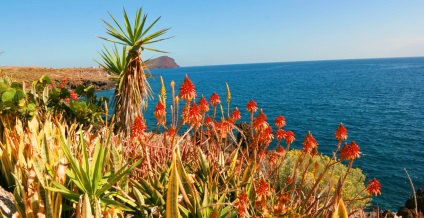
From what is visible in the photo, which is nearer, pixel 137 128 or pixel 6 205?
pixel 6 205

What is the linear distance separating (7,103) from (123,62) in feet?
8.30

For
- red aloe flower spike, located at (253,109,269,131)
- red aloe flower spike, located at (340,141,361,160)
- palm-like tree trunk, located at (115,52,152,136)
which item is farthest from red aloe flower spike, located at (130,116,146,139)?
palm-like tree trunk, located at (115,52,152,136)

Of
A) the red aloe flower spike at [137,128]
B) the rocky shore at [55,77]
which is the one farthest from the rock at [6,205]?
the rocky shore at [55,77]

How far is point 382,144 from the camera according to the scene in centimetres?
2128

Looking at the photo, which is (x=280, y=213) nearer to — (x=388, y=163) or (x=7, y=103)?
(x=7, y=103)

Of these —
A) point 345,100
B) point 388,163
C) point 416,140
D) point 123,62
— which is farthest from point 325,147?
point 345,100

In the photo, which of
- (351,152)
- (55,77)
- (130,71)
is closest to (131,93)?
(130,71)

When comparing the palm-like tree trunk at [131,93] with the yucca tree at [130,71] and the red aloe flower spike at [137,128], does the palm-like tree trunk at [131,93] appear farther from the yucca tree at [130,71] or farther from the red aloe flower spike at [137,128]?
the red aloe flower spike at [137,128]

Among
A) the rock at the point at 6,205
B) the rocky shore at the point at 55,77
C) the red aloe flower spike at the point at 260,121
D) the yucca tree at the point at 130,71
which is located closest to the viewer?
the rock at the point at 6,205

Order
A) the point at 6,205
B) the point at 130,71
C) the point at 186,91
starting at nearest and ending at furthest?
the point at 6,205 → the point at 186,91 → the point at 130,71

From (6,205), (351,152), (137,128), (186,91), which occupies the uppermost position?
(186,91)

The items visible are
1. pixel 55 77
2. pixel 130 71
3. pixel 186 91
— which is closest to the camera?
pixel 186 91

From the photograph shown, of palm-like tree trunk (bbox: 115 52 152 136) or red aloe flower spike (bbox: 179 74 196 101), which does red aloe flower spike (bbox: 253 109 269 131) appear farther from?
palm-like tree trunk (bbox: 115 52 152 136)

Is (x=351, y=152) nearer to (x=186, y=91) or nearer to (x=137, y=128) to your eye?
(x=186, y=91)
